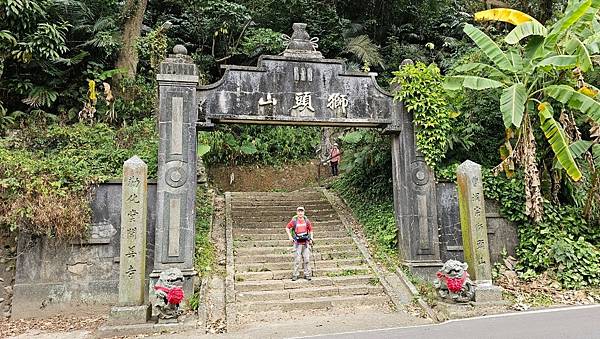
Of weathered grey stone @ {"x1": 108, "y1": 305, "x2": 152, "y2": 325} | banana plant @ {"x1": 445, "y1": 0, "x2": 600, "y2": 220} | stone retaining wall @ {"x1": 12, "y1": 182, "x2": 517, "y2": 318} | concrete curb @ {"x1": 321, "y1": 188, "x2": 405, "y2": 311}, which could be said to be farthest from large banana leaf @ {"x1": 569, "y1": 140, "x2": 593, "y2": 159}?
weathered grey stone @ {"x1": 108, "y1": 305, "x2": 152, "y2": 325}

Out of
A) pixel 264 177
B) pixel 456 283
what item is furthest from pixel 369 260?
pixel 264 177

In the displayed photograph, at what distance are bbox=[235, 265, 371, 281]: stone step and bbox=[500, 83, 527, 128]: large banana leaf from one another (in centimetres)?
373

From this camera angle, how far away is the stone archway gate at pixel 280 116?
23.5 ft

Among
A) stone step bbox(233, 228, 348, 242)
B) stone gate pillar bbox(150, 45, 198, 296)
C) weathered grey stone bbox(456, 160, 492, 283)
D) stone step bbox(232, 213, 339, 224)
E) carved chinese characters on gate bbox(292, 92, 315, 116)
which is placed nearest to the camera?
weathered grey stone bbox(456, 160, 492, 283)

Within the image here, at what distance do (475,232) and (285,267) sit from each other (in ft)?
11.6

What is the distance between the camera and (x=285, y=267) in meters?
7.91

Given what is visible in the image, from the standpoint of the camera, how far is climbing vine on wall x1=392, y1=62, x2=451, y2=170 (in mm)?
8039

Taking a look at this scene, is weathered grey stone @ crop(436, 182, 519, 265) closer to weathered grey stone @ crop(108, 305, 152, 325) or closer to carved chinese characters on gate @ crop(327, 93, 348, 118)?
carved chinese characters on gate @ crop(327, 93, 348, 118)

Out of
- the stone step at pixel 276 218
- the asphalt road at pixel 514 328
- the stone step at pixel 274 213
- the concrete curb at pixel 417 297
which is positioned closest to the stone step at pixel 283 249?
the stone step at pixel 276 218

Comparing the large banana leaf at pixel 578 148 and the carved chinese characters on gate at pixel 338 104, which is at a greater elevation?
the carved chinese characters on gate at pixel 338 104

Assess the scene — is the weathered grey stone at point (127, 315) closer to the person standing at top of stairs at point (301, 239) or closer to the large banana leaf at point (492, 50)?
the person standing at top of stairs at point (301, 239)

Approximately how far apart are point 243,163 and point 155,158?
625cm

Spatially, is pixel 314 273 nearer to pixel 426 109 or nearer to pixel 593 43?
pixel 426 109

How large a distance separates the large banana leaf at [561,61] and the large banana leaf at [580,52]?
0.25 meters
